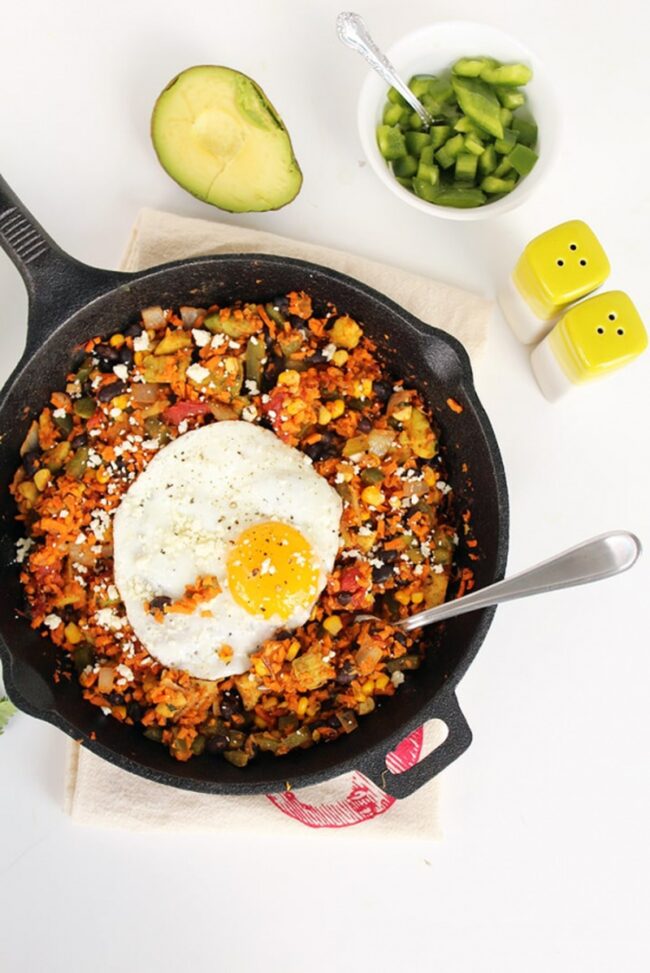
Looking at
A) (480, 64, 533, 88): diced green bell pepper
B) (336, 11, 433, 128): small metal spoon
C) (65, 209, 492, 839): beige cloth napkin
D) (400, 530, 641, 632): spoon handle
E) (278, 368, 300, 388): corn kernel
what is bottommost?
(65, 209, 492, 839): beige cloth napkin

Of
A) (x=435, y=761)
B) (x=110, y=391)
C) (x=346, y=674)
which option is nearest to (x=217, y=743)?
(x=346, y=674)

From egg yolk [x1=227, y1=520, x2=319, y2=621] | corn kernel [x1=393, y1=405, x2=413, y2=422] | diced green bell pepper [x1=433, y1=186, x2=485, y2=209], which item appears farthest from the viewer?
diced green bell pepper [x1=433, y1=186, x2=485, y2=209]

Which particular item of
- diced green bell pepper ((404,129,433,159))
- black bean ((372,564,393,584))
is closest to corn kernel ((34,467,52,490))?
black bean ((372,564,393,584))

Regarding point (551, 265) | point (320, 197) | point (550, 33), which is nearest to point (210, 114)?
point (320, 197)

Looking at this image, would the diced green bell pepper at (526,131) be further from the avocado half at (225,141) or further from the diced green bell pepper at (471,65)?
the avocado half at (225,141)

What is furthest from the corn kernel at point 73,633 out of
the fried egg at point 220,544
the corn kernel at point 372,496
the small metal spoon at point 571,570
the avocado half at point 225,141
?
the avocado half at point 225,141

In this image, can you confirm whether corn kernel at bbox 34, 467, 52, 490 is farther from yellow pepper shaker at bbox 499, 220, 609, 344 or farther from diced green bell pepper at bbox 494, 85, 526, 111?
diced green bell pepper at bbox 494, 85, 526, 111

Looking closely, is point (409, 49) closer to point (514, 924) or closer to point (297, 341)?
point (297, 341)
